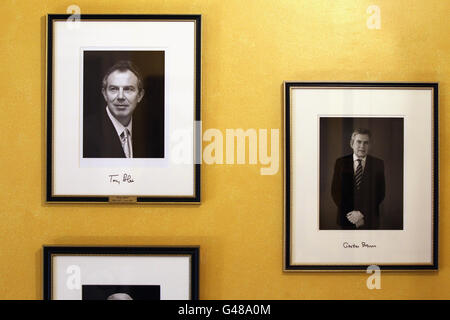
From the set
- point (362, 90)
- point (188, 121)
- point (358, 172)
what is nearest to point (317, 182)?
point (358, 172)

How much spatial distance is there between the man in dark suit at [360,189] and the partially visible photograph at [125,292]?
55 cm

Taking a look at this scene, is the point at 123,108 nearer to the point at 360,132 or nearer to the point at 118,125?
the point at 118,125

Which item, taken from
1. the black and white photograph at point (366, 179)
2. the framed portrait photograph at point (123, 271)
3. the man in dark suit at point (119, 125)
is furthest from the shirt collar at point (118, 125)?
the black and white photograph at point (366, 179)

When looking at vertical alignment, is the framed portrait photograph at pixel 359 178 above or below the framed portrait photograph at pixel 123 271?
above

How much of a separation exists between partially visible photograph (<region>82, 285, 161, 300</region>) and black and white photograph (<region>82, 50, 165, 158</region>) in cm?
36

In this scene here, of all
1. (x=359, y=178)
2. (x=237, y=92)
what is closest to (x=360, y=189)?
(x=359, y=178)

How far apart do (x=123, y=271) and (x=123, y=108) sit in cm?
45

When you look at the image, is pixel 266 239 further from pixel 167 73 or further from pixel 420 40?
pixel 420 40

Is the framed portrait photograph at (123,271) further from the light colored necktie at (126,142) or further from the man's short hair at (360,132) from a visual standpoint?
the man's short hair at (360,132)

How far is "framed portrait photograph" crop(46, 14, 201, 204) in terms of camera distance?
42.5 inches

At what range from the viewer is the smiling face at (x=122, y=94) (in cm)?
108

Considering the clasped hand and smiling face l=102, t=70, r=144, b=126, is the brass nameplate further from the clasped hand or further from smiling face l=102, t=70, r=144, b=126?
the clasped hand

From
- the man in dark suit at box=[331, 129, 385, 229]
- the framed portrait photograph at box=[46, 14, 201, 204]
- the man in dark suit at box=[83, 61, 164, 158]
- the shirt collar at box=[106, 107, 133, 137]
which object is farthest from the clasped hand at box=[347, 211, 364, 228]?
the shirt collar at box=[106, 107, 133, 137]

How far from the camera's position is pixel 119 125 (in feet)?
3.56
